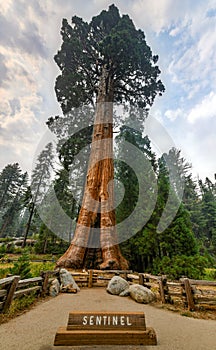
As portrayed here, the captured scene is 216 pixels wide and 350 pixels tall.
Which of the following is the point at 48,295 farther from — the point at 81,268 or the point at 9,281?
the point at 81,268

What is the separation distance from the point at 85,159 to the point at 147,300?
14.1m

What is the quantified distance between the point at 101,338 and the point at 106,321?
204mm

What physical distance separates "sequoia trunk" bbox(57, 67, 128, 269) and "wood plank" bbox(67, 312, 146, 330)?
5440 mm

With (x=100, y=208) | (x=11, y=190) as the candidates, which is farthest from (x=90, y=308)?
(x=11, y=190)

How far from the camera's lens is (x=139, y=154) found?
1452 centimetres

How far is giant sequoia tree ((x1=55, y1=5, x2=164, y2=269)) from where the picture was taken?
9.34 m

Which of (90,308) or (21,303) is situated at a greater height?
(21,303)

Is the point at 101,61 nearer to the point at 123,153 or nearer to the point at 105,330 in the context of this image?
the point at 123,153

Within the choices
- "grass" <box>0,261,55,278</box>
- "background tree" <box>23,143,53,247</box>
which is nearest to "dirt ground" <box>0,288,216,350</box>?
"grass" <box>0,261,55,278</box>

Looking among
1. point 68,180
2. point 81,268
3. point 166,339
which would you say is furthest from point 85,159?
point 166,339

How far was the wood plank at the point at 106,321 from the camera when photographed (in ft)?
7.96

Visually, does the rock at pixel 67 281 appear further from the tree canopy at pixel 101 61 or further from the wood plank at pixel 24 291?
the tree canopy at pixel 101 61

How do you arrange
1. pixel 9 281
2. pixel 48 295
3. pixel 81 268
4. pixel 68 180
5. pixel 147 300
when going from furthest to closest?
1. pixel 68 180
2. pixel 81 268
3. pixel 48 295
4. pixel 147 300
5. pixel 9 281

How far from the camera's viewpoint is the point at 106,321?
2.47m
